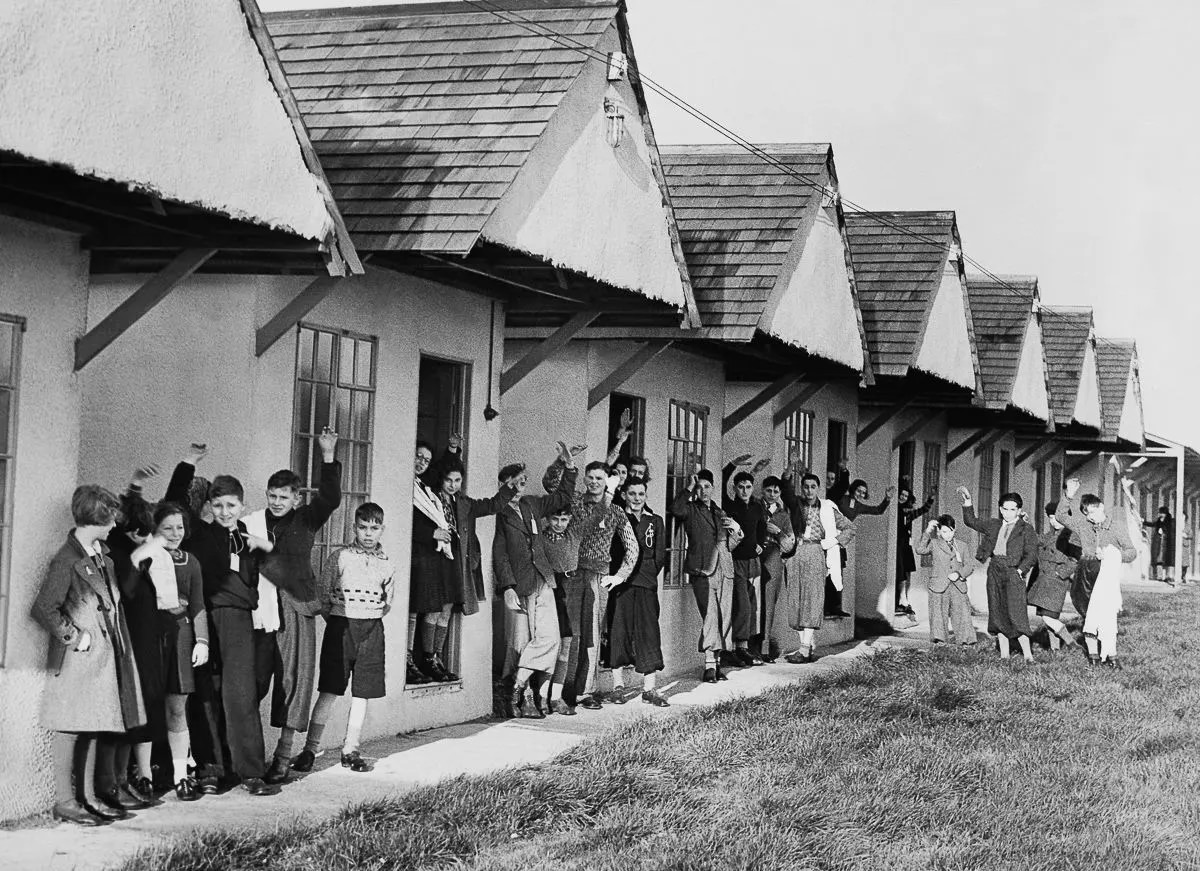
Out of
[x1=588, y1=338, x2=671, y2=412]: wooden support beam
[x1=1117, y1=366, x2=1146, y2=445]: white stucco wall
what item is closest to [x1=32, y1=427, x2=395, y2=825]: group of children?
[x1=588, y1=338, x2=671, y2=412]: wooden support beam

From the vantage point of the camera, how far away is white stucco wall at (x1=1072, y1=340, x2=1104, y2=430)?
30.6m

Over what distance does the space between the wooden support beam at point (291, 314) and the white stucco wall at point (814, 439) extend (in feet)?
30.1

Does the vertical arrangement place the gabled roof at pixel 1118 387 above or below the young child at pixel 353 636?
above

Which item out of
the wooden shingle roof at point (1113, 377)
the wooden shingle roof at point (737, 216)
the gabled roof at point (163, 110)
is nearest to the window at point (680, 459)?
the wooden shingle roof at point (737, 216)

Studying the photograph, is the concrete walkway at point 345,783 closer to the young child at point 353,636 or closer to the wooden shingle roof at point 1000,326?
the young child at point 353,636

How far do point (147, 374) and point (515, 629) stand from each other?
13.9 feet

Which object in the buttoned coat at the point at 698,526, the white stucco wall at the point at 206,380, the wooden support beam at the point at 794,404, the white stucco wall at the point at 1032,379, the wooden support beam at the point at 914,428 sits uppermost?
the white stucco wall at the point at 1032,379

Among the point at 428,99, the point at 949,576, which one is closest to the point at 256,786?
the point at 428,99

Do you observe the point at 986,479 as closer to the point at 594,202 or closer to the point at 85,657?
the point at 594,202

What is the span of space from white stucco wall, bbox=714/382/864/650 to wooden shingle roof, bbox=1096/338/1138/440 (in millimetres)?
13069

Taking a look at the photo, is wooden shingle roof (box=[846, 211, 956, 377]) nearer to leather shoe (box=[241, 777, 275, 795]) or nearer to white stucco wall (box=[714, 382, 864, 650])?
white stucco wall (box=[714, 382, 864, 650])

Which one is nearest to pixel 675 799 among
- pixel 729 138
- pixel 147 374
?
pixel 147 374

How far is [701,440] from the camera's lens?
17.4 meters

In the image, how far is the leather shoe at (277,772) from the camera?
9.52m
